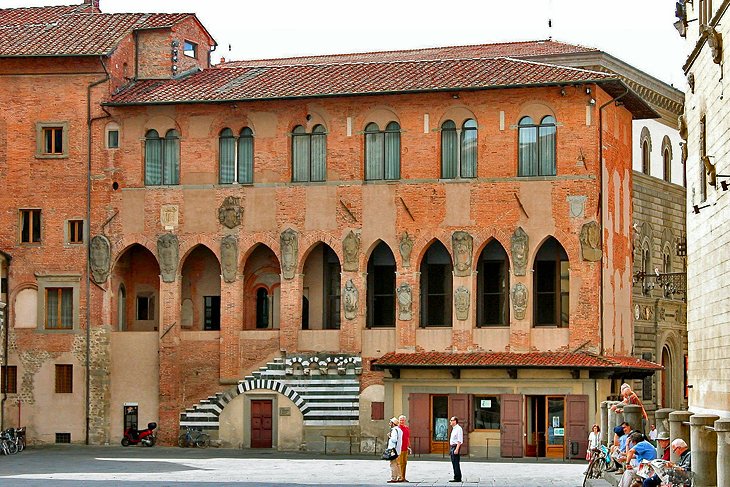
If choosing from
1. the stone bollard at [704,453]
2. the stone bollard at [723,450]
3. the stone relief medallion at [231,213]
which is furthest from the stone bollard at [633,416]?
the stone relief medallion at [231,213]

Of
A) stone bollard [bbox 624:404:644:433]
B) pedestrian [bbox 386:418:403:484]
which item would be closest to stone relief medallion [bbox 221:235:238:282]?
pedestrian [bbox 386:418:403:484]

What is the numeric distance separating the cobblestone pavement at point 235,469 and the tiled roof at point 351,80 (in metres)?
10.4

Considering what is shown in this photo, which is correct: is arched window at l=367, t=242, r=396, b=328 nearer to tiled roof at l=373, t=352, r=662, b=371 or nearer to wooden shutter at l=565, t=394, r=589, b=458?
tiled roof at l=373, t=352, r=662, b=371

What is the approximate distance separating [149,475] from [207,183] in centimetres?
1353

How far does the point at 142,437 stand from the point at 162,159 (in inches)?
326

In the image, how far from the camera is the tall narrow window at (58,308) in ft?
157

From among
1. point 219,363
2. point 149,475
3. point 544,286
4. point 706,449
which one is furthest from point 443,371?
point 706,449

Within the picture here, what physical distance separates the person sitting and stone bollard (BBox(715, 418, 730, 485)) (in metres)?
1.68

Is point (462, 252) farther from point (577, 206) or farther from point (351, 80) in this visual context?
point (351, 80)

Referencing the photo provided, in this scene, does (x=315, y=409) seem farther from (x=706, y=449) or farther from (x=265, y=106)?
(x=706, y=449)

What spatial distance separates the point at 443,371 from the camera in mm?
44781

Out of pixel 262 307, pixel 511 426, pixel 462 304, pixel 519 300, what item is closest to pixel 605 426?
pixel 511 426

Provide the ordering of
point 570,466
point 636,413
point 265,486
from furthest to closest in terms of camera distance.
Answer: point 570,466 < point 265,486 < point 636,413

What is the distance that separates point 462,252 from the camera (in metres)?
45.2
